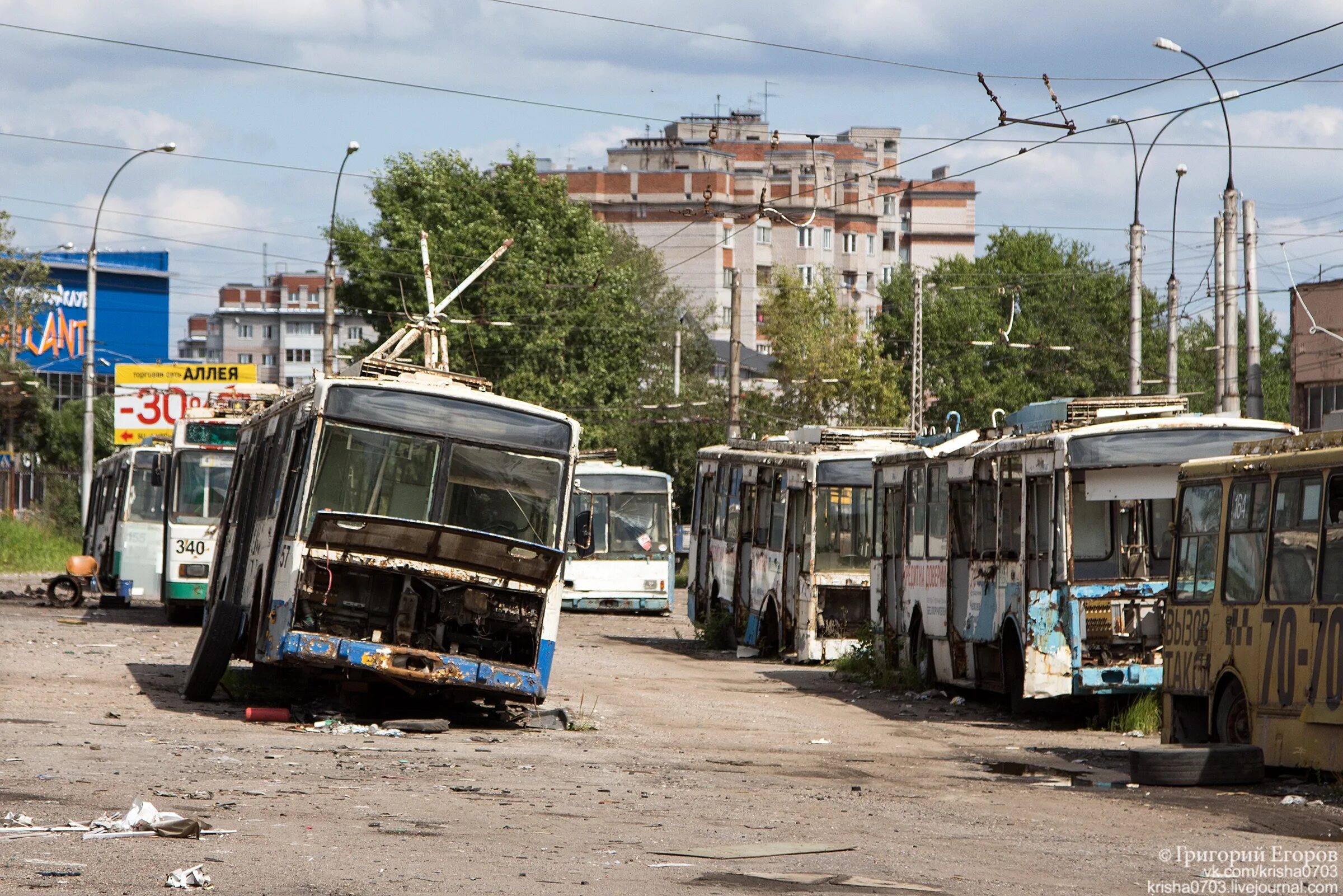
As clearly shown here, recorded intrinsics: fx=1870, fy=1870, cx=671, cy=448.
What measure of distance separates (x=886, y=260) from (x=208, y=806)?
413 ft

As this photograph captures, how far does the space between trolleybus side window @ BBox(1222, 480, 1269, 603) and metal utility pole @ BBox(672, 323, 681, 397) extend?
5515 centimetres

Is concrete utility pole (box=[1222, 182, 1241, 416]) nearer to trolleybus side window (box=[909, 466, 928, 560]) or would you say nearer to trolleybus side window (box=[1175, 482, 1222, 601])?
trolleybus side window (box=[909, 466, 928, 560])

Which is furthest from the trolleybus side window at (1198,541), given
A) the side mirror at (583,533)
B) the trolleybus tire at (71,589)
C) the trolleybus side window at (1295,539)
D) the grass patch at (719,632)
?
the trolleybus tire at (71,589)

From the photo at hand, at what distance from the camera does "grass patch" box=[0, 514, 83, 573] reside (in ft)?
164

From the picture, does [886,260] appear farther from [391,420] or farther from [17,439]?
[391,420]

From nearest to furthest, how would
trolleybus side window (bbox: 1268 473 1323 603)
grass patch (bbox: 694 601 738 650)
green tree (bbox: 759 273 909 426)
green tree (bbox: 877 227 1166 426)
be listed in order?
trolleybus side window (bbox: 1268 473 1323 603), grass patch (bbox: 694 601 738 650), green tree (bbox: 759 273 909 426), green tree (bbox: 877 227 1166 426)

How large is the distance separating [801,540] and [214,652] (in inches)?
398

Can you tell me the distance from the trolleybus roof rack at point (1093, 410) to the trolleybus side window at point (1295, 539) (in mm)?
4317

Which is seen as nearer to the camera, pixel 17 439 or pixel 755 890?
pixel 755 890

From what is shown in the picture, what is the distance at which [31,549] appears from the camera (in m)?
51.6

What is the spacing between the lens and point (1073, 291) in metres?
86.8

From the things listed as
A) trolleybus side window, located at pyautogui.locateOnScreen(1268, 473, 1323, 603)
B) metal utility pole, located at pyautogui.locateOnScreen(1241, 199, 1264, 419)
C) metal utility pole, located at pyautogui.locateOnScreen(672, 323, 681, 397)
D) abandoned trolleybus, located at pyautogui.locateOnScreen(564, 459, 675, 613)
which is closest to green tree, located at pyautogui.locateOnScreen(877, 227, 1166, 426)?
metal utility pole, located at pyautogui.locateOnScreen(672, 323, 681, 397)

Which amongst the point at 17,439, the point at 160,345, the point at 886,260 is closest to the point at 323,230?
the point at 17,439

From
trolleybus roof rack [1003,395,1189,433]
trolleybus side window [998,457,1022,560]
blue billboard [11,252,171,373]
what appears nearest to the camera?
trolleybus roof rack [1003,395,1189,433]
